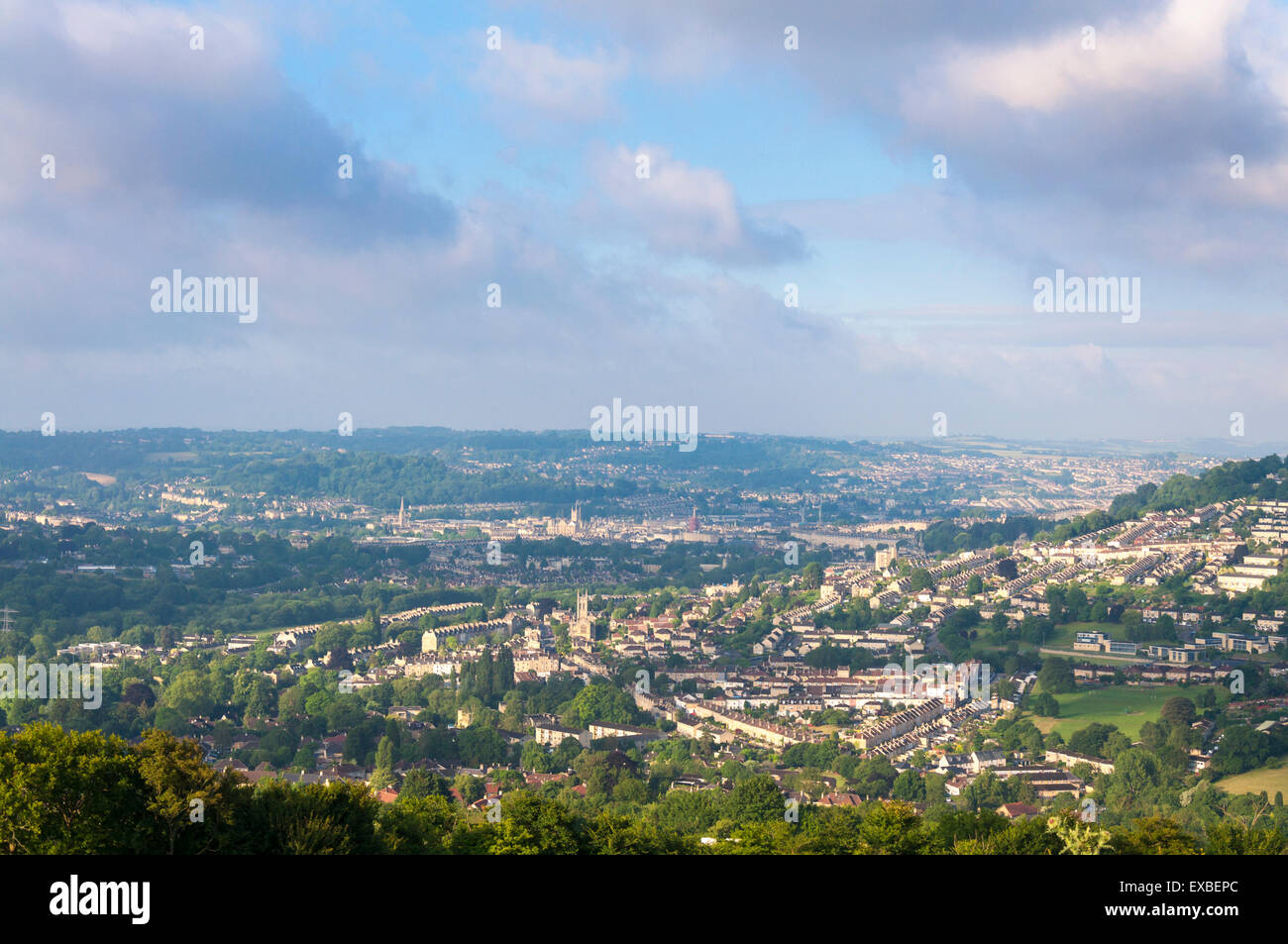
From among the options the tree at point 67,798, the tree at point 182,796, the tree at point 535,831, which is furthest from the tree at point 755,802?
the tree at point 67,798

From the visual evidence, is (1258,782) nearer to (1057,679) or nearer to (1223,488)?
(1057,679)

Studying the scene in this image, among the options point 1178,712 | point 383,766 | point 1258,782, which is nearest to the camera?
point 1258,782

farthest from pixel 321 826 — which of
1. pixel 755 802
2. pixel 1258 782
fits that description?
pixel 1258 782

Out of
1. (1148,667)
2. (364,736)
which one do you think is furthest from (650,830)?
(1148,667)

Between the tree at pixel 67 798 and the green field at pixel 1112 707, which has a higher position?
the tree at pixel 67 798

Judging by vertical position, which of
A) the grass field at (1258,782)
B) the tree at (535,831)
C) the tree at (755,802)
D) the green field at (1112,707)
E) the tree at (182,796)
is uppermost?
the tree at (182,796)

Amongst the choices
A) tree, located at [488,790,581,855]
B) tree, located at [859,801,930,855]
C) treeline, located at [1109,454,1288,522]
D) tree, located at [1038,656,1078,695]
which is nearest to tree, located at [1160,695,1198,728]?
tree, located at [1038,656,1078,695]

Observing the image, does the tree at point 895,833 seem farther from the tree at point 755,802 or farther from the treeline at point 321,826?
the tree at point 755,802
